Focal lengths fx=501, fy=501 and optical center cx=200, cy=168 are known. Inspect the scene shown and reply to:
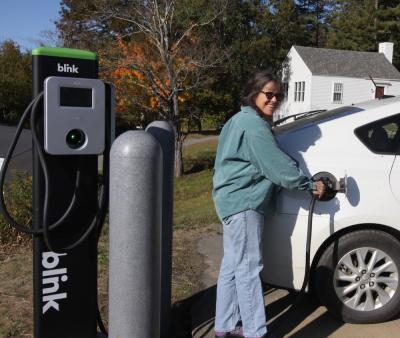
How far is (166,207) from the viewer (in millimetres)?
3311

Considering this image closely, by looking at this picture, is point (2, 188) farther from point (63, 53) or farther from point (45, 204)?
point (63, 53)

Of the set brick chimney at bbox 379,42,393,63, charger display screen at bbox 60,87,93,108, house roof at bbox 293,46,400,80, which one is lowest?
charger display screen at bbox 60,87,93,108

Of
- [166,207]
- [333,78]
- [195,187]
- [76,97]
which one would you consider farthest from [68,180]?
→ [333,78]

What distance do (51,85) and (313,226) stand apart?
1949 mm

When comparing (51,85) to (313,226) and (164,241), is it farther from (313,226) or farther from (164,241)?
(313,226)

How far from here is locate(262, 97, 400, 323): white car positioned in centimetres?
342

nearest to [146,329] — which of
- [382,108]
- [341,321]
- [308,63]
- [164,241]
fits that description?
[164,241]

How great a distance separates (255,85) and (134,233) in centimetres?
128

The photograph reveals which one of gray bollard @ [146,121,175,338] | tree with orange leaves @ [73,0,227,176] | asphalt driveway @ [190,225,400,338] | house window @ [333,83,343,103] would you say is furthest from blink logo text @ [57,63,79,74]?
house window @ [333,83,343,103]

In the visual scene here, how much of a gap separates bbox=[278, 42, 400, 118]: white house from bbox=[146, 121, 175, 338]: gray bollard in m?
31.1

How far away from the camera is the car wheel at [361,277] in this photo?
346 centimetres

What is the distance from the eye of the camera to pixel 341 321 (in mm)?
3670

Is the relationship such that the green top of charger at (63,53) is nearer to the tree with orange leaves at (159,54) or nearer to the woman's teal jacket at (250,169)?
the woman's teal jacket at (250,169)

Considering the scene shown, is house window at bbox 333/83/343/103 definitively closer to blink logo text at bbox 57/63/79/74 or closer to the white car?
the white car
